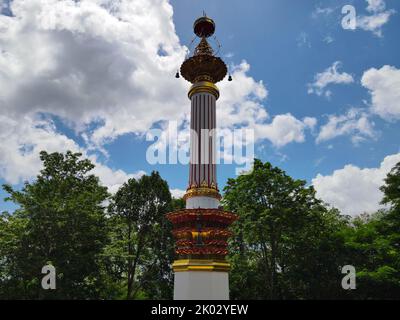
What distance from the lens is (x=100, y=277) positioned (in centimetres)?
2484

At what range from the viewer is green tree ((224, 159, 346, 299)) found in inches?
1026

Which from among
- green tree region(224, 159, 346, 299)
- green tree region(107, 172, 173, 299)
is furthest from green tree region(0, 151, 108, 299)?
green tree region(224, 159, 346, 299)

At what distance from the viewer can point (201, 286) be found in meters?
12.9

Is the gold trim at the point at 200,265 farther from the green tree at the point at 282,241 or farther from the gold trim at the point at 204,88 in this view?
the green tree at the point at 282,241

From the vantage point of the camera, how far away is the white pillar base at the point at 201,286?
1277cm

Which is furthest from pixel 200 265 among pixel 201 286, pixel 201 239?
pixel 201 239

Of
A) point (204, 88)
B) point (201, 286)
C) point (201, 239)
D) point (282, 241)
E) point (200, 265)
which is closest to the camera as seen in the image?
point (201, 286)

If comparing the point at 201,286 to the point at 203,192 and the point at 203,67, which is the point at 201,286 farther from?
the point at 203,67

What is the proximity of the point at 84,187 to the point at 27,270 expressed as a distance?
288 inches

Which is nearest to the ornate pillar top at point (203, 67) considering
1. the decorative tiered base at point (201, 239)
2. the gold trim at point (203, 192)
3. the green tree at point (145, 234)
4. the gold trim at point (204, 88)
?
the gold trim at point (204, 88)

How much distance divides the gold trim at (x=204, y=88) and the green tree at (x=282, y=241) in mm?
13145

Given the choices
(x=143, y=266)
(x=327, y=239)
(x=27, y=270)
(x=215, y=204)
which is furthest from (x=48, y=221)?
(x=327, y=239)

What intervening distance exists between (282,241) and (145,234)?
12702mm
